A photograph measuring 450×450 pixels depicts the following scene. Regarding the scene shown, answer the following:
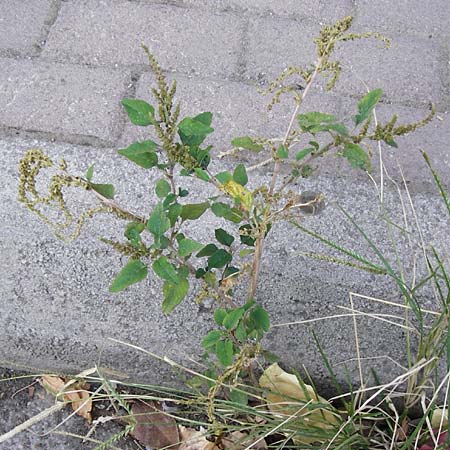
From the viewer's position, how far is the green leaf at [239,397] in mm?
1233

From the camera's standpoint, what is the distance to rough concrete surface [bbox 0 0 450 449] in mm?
1399

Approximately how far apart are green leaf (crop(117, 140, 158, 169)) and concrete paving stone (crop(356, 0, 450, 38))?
1.37 meters

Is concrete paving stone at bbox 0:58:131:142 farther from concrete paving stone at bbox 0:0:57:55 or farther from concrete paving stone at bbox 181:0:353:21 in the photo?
concrete paving stone at bbox 181:0:353:21

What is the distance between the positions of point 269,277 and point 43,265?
460 mm

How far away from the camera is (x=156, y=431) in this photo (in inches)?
52.4

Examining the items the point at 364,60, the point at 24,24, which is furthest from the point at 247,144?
the point at 24,24

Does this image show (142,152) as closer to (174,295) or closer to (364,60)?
(174,295)

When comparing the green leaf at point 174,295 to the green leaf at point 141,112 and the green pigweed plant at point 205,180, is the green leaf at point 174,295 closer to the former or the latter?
the green pigweed plant at point 205,180

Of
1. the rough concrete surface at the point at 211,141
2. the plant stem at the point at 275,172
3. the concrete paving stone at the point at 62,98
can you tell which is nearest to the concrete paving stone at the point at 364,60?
the rough concrete surface at the point at 211,141

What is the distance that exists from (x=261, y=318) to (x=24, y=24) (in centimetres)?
134

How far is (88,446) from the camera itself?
132cm

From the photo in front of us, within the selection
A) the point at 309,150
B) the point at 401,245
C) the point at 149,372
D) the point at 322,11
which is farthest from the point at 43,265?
the point at 322,11

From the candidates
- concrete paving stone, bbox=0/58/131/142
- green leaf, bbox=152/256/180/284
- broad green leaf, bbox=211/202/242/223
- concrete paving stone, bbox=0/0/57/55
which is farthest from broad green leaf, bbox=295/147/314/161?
concrete paving stone, bbox=0/0/57/55

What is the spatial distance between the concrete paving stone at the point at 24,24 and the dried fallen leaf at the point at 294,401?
3.79 feet
